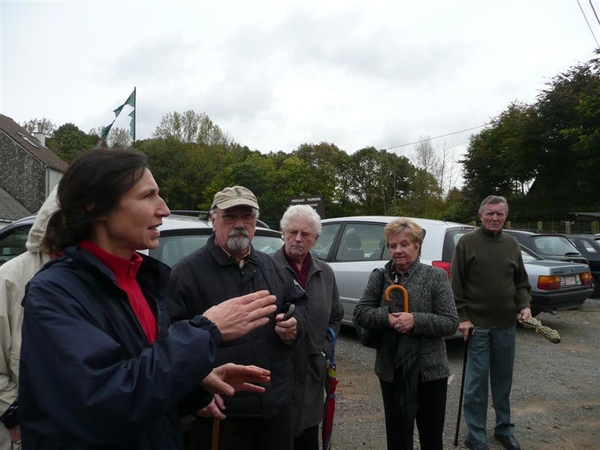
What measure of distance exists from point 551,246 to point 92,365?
37.3 feet

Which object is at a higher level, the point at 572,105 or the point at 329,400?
the point at 572,105

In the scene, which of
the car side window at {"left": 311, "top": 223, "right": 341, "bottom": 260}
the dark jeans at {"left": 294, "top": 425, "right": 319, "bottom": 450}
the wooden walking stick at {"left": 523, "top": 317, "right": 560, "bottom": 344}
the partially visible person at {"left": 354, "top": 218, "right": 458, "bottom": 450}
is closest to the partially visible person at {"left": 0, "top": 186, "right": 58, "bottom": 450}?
the dark jeans at {"left": 294, "top": 425, "right": 319, "bottom": 450}

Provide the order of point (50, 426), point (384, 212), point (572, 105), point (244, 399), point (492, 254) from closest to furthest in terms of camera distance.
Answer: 1. point (50, 426)
2. point (244, 399)
3. point (492, 254)
4. point (572, 105)
5. point (384, 212)

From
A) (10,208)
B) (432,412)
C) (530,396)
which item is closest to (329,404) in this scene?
(432,412)

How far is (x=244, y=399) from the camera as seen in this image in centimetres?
238

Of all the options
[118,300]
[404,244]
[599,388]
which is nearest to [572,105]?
[599,388]

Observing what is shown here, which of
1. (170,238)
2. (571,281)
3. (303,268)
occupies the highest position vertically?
(170,238)

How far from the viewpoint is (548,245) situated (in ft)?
35.6

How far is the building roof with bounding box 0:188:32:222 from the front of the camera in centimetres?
3238

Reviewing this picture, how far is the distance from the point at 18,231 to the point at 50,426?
377cm

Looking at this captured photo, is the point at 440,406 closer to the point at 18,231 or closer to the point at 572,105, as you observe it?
the point at 18,231

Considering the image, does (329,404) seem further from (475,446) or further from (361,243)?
(361,243)

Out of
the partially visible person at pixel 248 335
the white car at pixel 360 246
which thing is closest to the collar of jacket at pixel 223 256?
the partially visible person at pixel 248 335

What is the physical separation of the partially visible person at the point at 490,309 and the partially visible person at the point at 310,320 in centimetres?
132
